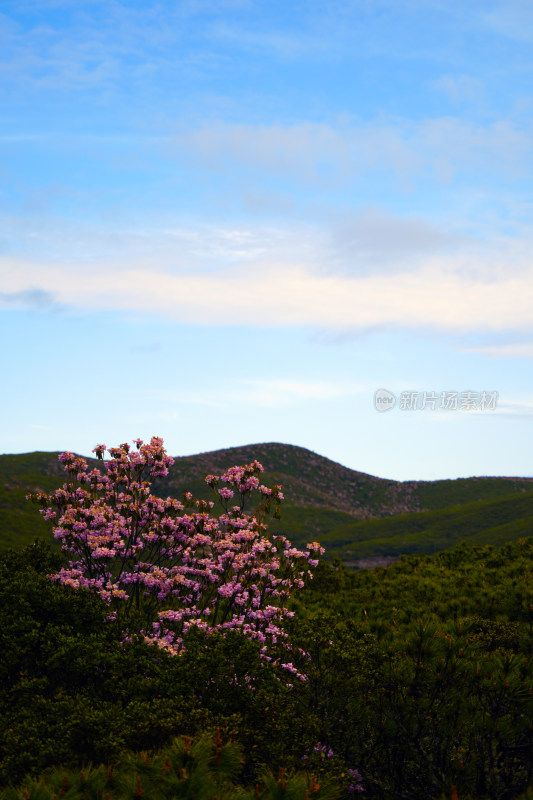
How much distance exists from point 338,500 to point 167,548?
5996 inches

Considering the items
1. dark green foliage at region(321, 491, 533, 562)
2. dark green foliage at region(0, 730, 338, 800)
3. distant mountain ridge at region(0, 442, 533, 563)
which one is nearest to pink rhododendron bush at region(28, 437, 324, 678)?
dark green foliage at region(0, 730, 338, 800)

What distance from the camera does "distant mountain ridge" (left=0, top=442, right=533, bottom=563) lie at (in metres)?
103

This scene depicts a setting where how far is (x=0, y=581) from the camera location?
14.8 metres

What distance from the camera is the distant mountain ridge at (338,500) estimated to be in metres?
103

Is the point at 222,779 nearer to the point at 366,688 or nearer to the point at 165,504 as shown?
the point at 366,688

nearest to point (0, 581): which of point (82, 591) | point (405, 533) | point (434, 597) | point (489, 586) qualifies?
point (82, 591)

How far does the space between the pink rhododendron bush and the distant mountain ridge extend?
5898 centimetres

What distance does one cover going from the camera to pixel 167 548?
18.4 meters

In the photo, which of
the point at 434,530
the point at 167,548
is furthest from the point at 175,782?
the point at 434,530

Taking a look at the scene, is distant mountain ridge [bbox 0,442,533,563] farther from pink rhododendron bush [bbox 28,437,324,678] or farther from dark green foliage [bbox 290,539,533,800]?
dark green foliage [bbox 290,539,533,800]

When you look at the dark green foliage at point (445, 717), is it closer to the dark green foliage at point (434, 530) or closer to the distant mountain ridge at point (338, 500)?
the distant mountain ridge at point (338, 500)

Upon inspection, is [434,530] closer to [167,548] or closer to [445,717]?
[167,548]

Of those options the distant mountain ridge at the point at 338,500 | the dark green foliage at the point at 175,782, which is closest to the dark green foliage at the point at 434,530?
the distant mountain ridge at the point at 338,500

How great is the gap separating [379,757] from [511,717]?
256 cm
